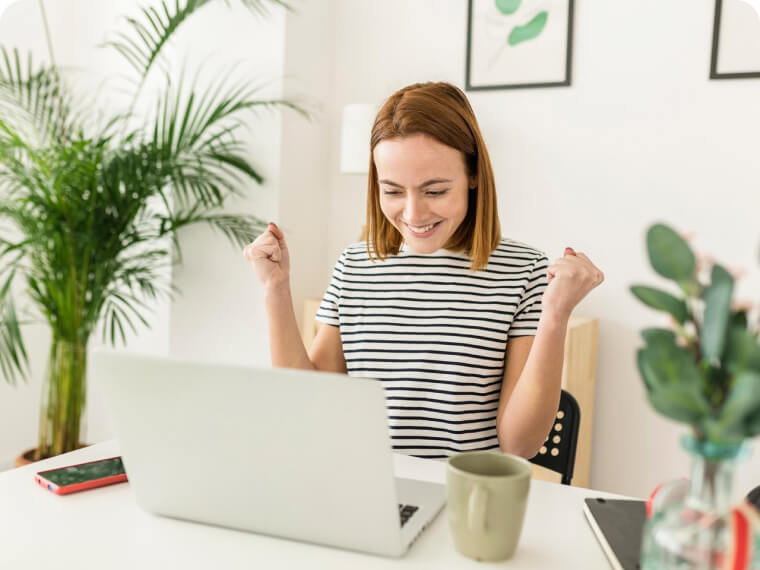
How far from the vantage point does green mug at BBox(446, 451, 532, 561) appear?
67 centimetres

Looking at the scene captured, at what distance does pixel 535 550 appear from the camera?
2.39ft

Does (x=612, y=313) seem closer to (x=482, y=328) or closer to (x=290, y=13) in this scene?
(x=482, y=328)

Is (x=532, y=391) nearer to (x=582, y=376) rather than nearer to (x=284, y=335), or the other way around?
(x=284, y=335)

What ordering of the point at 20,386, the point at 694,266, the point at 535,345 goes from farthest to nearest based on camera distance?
the point at 20,386 < the point at 535,345 < the point at 694,266

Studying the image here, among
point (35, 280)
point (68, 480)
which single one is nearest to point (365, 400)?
point (68, 480)

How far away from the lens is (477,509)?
2.21 feet

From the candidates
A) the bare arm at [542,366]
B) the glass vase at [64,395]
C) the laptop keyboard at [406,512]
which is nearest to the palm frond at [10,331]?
the glass vase at [64,395]

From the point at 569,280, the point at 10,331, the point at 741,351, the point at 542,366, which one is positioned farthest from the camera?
the point at 10,331

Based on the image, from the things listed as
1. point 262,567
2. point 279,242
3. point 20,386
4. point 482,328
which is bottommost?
point 20,386

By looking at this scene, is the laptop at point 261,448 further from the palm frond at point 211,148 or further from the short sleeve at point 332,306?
the palm frond at point 211,148

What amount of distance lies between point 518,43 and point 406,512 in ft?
6.81

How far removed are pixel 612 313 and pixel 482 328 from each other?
51.1 inches

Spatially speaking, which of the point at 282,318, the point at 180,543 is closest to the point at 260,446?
the point at 180,543

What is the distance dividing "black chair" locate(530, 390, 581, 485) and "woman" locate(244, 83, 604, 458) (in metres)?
0.07
